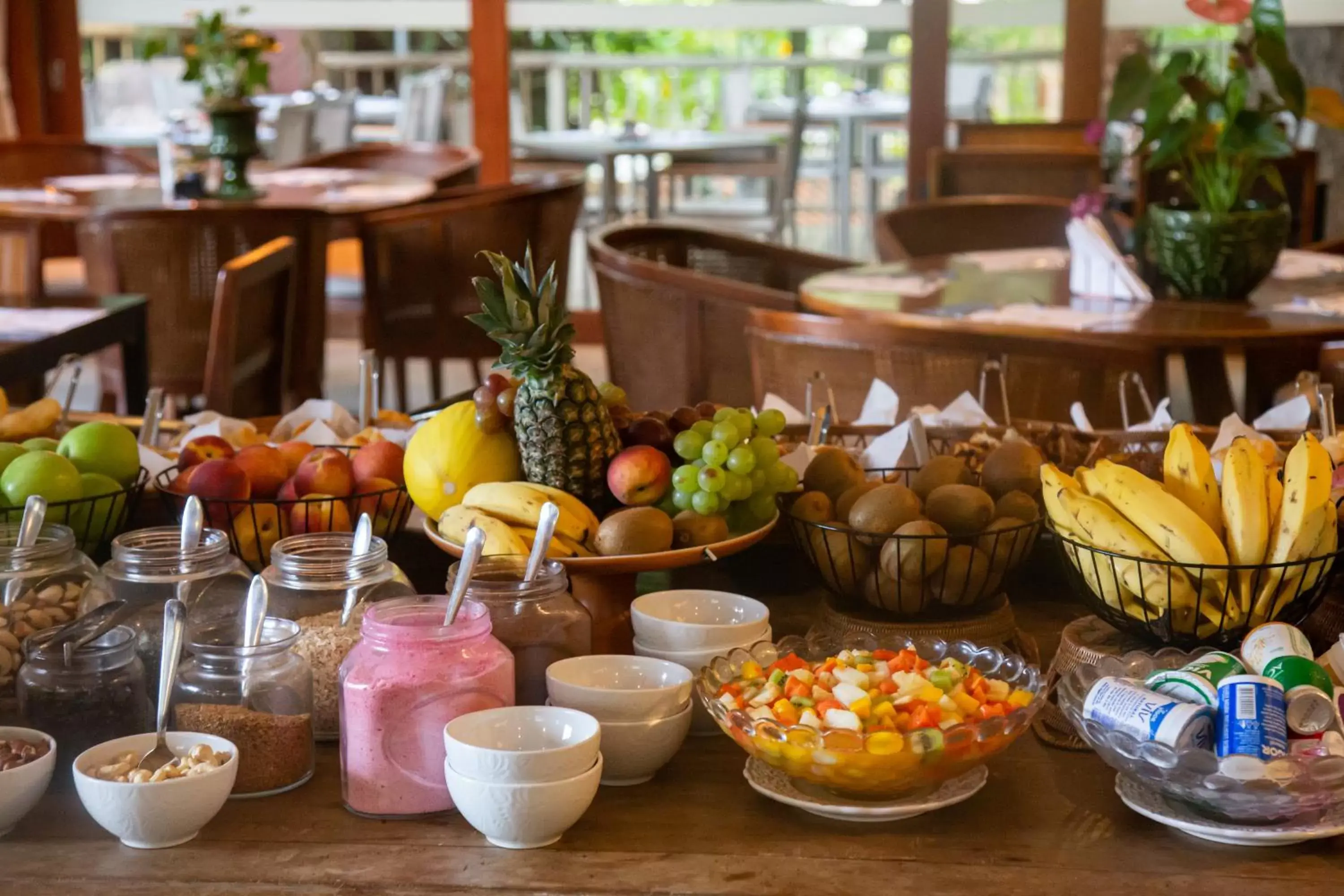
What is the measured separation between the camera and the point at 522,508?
1301 mm

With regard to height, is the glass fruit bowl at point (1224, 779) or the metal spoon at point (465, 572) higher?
the metal spoon at point (465, 572)

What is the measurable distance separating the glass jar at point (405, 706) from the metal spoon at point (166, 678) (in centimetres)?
12

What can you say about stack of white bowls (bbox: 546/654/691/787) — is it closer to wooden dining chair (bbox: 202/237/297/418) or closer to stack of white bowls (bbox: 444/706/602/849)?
stack of white bowls (bbox: 444/706/602/849)

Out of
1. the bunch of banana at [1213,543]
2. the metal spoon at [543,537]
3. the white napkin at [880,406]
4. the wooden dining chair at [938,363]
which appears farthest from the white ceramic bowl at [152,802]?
the wooden dining chair at [938,363]

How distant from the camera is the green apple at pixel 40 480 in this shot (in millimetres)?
1405

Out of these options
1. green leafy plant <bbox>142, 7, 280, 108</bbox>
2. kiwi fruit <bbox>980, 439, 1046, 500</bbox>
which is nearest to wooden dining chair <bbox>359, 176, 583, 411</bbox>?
green leafy plant <bbox>142, 7, 280, 108</bbox>

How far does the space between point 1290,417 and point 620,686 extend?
1.04 meters

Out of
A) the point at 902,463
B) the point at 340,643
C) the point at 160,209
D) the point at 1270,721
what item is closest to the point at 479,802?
the point at 340,643

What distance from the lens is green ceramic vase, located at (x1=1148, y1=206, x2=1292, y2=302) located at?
3.24 metres

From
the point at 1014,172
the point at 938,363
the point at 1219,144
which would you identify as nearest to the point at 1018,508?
the point at 938,363

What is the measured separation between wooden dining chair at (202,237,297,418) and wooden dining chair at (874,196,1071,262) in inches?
83.1

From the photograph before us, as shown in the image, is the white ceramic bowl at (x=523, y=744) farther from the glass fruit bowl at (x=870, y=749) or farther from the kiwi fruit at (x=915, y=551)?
the kiwi fruit at (x=915, y=551)

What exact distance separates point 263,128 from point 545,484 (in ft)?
19.3

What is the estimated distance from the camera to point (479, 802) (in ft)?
3.36
